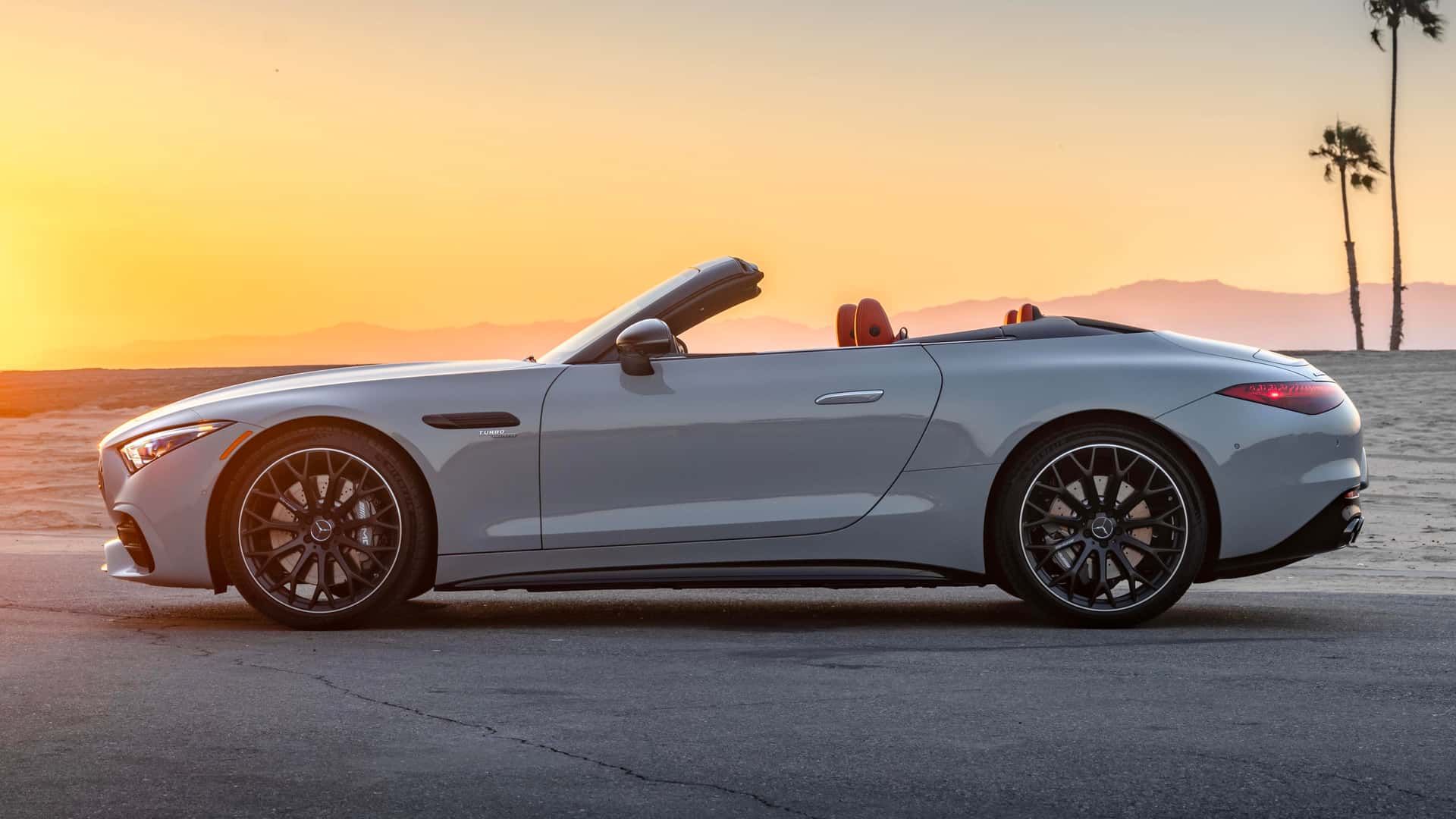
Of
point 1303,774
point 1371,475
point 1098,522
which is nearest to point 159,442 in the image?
point 1098,522

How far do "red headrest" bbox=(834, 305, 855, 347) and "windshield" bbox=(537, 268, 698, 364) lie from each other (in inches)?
26.7

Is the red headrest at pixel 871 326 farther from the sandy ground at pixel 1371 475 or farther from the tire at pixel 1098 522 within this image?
the sandy ground at pixel 1371 475

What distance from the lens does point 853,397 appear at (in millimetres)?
6109

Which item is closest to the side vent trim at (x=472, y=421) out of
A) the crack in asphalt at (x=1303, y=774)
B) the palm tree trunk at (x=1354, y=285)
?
the crack in asphalt at (x=1303, y=774)

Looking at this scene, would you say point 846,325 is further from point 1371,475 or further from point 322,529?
point 1371,475

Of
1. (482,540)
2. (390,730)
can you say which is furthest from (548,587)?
(390,730)

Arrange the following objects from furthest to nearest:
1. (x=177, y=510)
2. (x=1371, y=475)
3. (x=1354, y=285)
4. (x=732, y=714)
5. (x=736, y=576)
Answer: (x=1354, y=285), (x=1371, y=475), (x=177, y=510), (x=736, y=576), (x=732, y=714)

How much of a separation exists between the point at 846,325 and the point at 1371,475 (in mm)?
12801

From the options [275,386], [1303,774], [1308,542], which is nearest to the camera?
[1303,774]

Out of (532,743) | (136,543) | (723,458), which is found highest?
(723,458)

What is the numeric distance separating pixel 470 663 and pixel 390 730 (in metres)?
1.11

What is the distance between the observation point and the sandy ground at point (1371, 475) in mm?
10070

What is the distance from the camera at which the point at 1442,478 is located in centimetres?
1720

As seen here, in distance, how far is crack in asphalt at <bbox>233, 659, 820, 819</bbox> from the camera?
12.0ft
